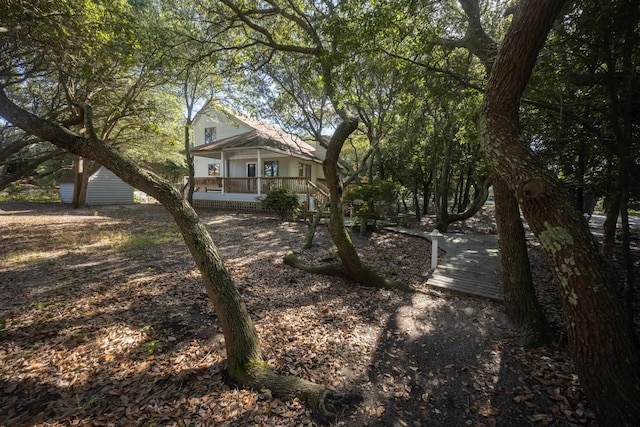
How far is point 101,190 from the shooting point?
2003cm

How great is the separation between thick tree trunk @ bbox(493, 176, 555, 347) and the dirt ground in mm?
305

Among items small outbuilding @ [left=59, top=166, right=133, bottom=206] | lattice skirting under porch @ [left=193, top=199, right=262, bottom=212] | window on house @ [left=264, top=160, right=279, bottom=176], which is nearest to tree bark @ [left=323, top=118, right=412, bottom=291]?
lattice skirting under porch @ [left=193, top=199, right=262, bottom=212]

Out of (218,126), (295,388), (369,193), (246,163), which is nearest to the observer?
(295,388)

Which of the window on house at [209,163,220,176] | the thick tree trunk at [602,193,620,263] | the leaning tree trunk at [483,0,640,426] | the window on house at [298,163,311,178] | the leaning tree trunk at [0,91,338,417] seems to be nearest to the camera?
the leaning tree trunk at [483,0,640,426]

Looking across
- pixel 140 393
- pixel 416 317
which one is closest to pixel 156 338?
pixel 140 393

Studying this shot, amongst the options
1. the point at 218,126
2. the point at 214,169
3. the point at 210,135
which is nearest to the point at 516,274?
the point at 218,126

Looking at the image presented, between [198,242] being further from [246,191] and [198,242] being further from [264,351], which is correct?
[246,191]

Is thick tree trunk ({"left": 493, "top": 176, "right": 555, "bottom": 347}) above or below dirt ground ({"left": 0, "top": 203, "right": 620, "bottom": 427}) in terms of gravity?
above

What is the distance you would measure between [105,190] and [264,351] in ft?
75.2

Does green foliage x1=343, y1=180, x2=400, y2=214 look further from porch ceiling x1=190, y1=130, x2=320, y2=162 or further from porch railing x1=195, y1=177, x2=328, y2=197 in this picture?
porch ceiling x1=190, y1=130, x2=320, y2=162

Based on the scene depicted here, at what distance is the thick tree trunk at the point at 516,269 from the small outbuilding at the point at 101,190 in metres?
22.9

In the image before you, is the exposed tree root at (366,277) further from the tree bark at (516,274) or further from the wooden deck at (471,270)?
the tree bark at (516,274)

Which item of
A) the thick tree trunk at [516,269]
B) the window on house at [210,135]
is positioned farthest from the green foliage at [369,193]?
the window on house at [210,135]

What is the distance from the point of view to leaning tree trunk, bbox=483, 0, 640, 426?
2.11 meters
